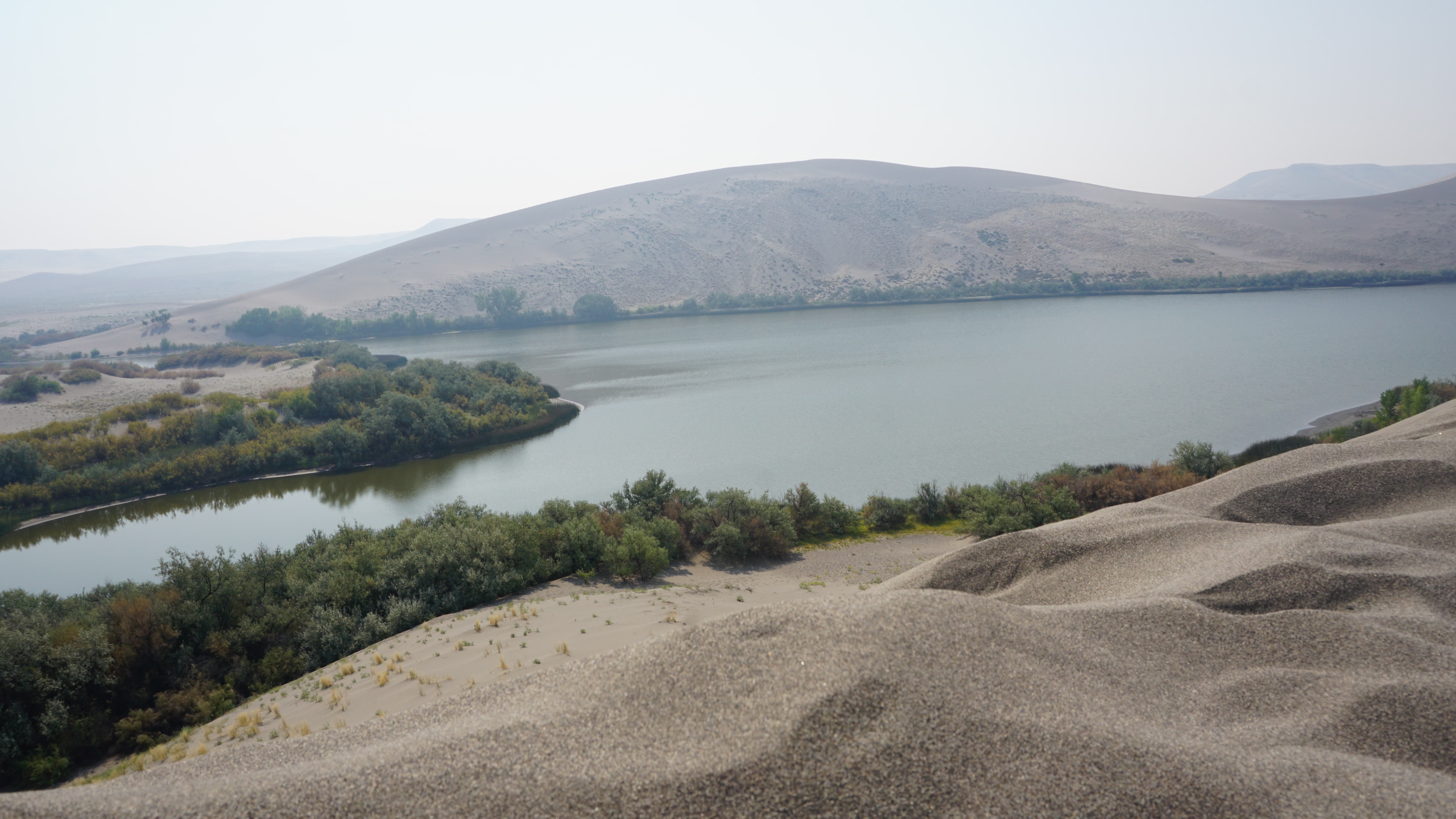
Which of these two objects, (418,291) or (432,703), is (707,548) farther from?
(418,291)

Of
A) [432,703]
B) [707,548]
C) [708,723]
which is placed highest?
[708,723]

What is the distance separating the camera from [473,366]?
58000mm

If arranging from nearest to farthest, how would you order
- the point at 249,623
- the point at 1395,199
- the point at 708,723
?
1. the point at 708,723
2. the point at 249,623
3. the point at 1395,199

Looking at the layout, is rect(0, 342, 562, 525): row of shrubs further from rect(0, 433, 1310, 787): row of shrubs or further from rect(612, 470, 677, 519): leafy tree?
rect(612, 470, 677, 519): leafy tree

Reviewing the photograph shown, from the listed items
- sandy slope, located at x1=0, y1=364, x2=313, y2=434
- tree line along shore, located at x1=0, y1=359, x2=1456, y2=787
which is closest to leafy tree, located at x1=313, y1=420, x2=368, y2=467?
tree line along shore, located at x1=0, y1=359, x2=1456, y2=787

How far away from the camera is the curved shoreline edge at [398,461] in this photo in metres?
26.3

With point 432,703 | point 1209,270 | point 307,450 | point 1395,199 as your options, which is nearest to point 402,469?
point 307,450

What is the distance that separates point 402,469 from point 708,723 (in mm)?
30394

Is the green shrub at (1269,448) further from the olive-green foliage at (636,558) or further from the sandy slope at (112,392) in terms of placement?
the sandy slope at (112,392)

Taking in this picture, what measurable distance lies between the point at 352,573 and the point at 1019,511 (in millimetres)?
15584

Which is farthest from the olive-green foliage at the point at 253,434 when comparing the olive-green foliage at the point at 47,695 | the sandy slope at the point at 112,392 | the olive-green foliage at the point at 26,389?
the olive-green foliage at the point at 47,695

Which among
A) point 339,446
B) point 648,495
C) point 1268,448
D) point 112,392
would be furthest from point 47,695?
point 112,392

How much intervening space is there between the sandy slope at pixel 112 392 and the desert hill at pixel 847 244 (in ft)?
178

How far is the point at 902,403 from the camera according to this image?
1496 inches
